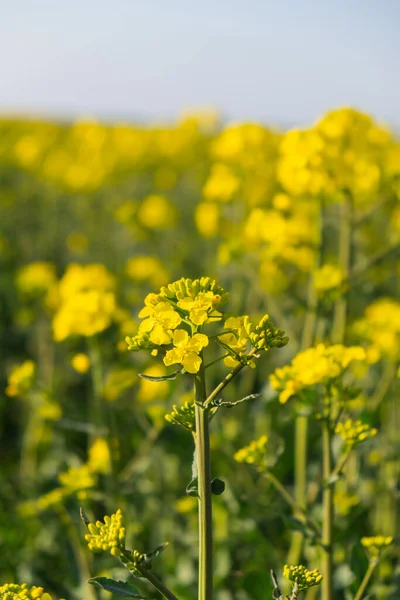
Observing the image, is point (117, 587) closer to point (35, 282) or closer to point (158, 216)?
point (35, 282)

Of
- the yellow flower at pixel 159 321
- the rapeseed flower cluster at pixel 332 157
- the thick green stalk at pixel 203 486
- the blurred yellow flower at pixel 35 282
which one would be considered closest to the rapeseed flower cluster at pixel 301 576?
the thick green stalk at pixel 203 486

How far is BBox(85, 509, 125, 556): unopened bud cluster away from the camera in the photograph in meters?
1.28

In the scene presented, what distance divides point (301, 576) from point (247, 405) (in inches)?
107

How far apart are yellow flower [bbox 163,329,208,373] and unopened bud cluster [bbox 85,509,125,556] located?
0.30 meters

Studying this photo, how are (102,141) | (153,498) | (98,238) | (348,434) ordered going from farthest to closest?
(102,141) → (98,238) → (153,498) → (348,434)

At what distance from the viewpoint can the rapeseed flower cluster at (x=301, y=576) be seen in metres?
1.31

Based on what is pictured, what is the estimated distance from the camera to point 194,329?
1.32 meters

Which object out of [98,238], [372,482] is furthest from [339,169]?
[98,238]

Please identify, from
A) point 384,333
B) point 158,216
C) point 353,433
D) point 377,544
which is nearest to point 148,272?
point 158,216

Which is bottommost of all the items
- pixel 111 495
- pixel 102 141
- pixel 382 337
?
pixel 111 495

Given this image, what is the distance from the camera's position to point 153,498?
3.12 m

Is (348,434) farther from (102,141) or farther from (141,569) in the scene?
(102,141)

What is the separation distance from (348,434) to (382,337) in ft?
2.65

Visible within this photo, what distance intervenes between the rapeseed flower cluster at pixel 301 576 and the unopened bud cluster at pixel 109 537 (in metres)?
0.32
